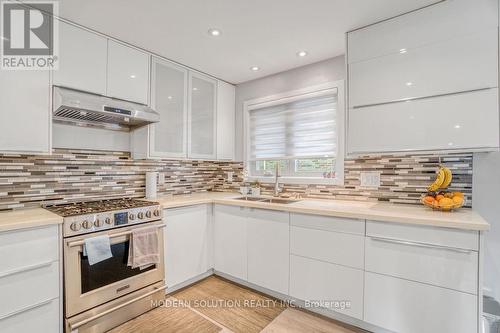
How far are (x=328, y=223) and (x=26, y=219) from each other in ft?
6.71

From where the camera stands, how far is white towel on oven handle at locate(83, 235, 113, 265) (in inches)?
67.3

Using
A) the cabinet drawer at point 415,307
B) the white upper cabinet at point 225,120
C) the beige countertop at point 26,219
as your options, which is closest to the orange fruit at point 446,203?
the cabinet drawer at point 415,307

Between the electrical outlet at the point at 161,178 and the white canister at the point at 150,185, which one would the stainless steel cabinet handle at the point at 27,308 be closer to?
the white canister at the point at 150,185

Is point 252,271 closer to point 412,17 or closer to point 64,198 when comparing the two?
point 64,198

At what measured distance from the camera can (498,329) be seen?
1619 millimetres

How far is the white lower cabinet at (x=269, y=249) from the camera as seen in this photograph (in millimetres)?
2168

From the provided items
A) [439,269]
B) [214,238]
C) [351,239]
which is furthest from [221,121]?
[439,269]

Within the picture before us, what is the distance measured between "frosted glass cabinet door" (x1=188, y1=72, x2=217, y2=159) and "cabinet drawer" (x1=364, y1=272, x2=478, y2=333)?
206 cm

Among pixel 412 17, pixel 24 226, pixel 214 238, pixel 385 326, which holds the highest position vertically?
pixel 412 17

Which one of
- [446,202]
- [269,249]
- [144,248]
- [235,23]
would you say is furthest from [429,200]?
[144,248]

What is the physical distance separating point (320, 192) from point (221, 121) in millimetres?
1501

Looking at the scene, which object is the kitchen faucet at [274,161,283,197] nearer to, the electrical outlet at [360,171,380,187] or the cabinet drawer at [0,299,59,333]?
the electrical outlet at [360,171,380,187]

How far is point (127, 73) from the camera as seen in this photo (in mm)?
2227

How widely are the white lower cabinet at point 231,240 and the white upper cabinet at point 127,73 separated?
1369mm
